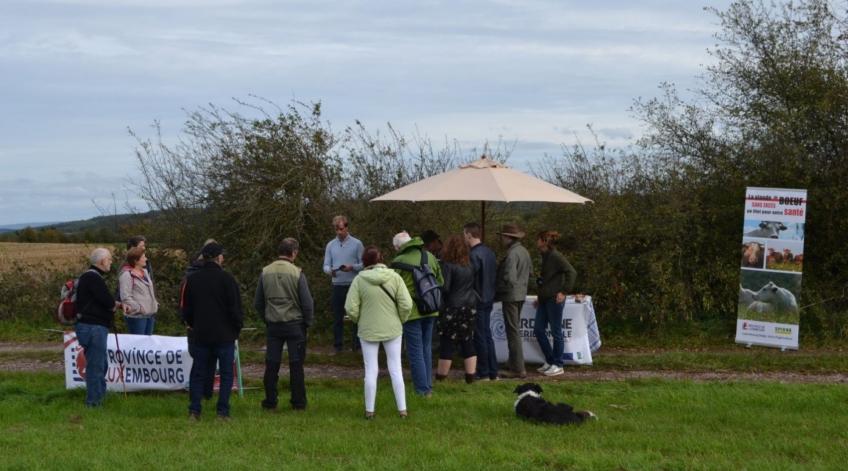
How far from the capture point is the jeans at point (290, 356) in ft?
33.2

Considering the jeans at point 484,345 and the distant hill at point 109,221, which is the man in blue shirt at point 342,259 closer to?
the jeans at point 484,345

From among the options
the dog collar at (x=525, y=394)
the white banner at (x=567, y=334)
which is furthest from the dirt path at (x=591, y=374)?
the dog collar at (x=525, y=394)

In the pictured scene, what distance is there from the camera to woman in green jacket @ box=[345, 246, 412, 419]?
986 centimetres

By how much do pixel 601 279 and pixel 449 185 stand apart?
4.71 metres

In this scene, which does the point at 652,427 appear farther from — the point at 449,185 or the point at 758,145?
the point at 758,145

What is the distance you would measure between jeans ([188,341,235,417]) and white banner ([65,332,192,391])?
139 centimetres

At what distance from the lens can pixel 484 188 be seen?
477 inches

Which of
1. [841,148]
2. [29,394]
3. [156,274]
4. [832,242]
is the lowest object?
[29,394]

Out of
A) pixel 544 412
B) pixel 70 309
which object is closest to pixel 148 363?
pixel 70 309

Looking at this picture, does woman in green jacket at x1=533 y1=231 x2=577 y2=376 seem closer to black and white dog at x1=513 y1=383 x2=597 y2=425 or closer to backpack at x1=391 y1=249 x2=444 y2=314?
backpack at x1=391 y1=249 x2=444 y2=314

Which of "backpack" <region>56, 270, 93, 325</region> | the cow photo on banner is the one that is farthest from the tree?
"backpack" <region>56, 270, 93, 325</region>

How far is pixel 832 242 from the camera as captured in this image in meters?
15.9

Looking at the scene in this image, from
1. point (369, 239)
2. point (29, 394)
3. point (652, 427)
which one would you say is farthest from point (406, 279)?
point (369, 239)

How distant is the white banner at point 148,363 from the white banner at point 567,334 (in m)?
4.22
